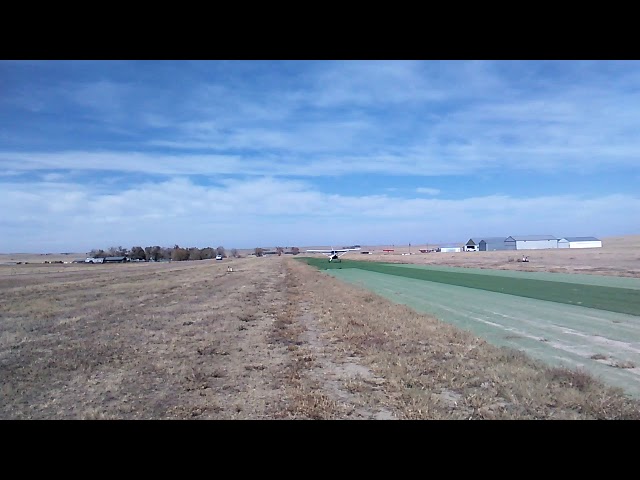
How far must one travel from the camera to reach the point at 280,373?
8422 mm

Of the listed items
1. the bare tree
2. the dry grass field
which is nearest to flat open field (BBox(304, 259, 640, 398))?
the dry grass field

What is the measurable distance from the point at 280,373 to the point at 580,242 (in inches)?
5180

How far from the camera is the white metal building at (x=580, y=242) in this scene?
119875mm

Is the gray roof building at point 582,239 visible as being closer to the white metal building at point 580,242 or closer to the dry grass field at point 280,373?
the white metal building at point 580,242

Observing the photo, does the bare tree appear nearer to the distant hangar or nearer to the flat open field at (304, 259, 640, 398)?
the distant hangar

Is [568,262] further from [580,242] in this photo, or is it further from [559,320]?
A: [580,242]

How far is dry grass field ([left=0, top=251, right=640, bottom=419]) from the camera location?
6.04 meters

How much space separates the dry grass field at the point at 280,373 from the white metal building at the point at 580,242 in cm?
12340

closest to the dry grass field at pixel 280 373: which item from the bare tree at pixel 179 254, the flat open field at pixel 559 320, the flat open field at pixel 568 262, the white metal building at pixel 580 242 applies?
the flat open field at pixel 559 320

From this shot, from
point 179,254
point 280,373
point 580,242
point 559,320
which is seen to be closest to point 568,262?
point 559,320
